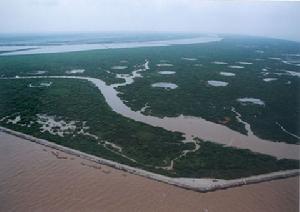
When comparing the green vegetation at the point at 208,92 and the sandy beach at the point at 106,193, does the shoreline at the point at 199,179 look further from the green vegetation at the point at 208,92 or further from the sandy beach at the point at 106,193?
the green vegetation at the point at 208,92

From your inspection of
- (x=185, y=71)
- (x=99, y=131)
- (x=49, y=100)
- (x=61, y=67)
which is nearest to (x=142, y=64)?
(x=185, y=71)

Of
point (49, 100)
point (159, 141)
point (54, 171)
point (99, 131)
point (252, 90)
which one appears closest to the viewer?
point (54, 171)

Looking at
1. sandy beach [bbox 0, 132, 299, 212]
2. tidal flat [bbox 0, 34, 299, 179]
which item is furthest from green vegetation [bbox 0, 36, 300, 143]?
sandy beach [bbox 0, 132, 299, 212]

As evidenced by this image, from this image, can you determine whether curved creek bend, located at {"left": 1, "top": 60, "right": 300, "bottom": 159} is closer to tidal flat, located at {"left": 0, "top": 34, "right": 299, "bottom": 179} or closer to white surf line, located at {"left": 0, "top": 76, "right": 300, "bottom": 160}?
white surf line, located at {"left": 0, "top": 76, "right": 300, "bottom": 160}

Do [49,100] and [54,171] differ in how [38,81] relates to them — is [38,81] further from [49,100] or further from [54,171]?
[54,171]

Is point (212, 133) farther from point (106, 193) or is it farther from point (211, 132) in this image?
point (106, 193)

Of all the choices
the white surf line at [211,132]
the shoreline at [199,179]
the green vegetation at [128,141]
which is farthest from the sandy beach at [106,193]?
the white surf line at [211,132]
